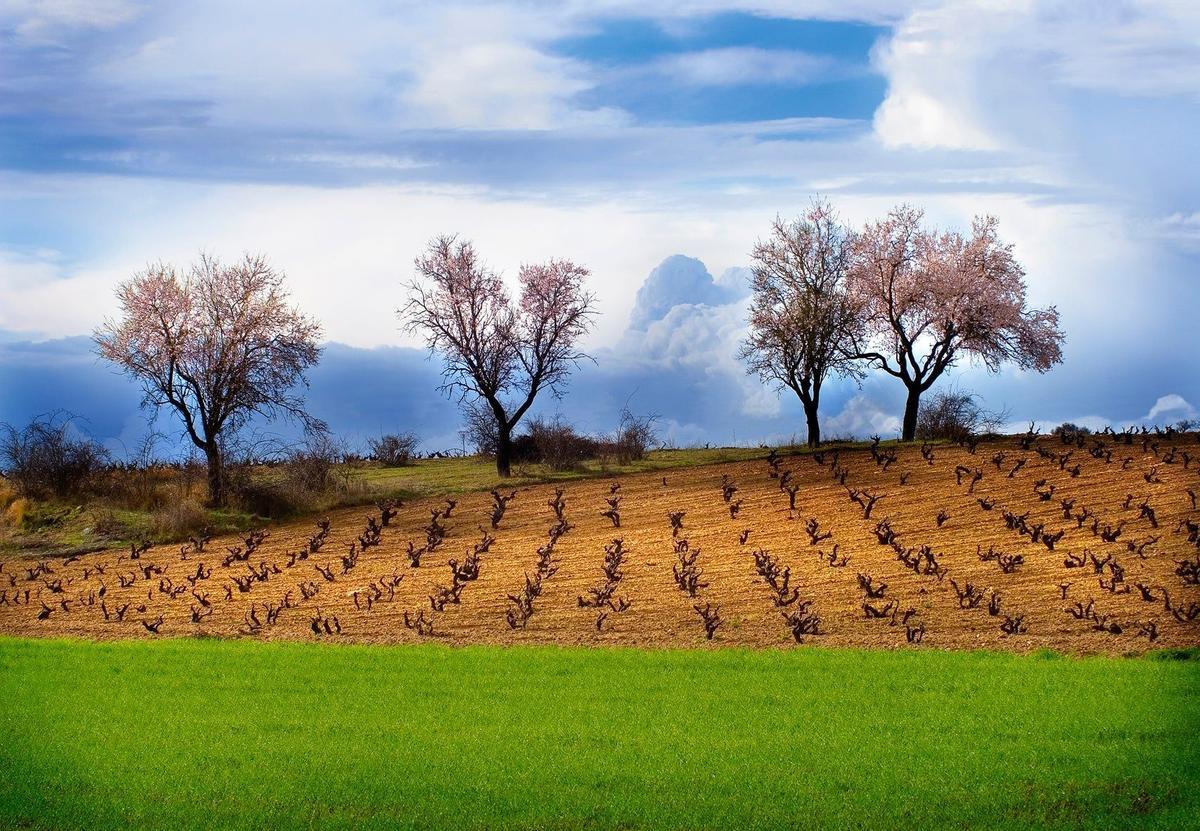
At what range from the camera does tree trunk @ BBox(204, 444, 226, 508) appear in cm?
3568

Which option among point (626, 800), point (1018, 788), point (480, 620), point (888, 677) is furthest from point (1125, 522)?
point (626, 800)

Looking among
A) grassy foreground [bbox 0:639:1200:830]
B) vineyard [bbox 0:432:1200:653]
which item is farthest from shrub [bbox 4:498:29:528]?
grassy foreground [bbox 0:639:1200:830]

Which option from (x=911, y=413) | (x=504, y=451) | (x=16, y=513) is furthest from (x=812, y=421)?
(x=16, y=513)

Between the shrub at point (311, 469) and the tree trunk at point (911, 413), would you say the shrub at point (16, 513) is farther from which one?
the tree trunk at point (911, 413)

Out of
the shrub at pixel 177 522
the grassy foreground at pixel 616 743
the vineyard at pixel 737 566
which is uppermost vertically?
the shrub at pixel 177 522

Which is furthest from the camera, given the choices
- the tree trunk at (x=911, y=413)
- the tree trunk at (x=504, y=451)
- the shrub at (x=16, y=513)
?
the tree trunk at (x=911, y=413)

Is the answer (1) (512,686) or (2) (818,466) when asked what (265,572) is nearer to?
(1) (512,686)

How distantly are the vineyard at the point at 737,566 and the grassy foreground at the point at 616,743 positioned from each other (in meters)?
2.51

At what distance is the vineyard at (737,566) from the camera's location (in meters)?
18.1

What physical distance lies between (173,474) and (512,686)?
92.3 ft

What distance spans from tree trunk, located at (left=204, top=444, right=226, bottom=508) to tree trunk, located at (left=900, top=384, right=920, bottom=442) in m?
23.7

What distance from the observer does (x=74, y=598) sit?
24.2 m

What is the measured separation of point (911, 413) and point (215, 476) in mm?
24826

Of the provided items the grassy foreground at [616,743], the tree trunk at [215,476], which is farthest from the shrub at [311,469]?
the grassy foreground at [616,743]
